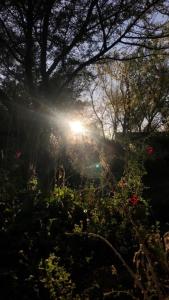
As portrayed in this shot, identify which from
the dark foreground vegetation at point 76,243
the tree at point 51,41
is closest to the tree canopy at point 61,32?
the tree at point 51,41

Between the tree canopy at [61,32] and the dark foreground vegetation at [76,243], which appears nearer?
the dark foreground vegetation at [76,243]

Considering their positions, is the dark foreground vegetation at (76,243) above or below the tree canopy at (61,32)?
below

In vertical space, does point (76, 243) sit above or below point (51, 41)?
below

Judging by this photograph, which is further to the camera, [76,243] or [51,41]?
[51,41]

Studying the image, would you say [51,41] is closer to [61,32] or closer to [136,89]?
[61,32]

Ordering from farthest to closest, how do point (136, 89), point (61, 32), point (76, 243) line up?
1. point (136, 89)
2. point (61, 32)
3. point (76, 243)

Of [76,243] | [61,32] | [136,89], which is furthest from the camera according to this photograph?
[136,89]

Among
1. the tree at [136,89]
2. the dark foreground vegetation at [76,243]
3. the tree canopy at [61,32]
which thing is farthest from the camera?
the tree at [136,89]

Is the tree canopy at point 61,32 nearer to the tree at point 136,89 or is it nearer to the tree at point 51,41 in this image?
the tree at point 51,41

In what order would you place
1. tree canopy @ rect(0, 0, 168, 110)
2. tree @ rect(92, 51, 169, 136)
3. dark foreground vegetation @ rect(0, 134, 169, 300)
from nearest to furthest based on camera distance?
dark foreground vegetation @ rect(0, 134, 169, 300), tree canopy @ rect(0, 0, 168, 110), tree @ rect(92, 51, 169, 136)

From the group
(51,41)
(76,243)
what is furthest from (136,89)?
(76,243)

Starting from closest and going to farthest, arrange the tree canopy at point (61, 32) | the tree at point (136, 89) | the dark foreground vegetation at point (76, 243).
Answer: the dark foreground vegetation at point (76, 243) → the tree canopy at point (61, 32) → the tree at point (136, 89)

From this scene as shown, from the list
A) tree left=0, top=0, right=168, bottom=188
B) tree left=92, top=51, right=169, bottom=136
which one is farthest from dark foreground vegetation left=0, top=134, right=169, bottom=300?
tree left=92, top=51, right=169, bottom=136

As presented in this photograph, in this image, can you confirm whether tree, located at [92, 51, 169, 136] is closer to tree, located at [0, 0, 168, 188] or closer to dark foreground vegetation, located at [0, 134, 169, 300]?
tree, located at [0, 0, 168, 188]
